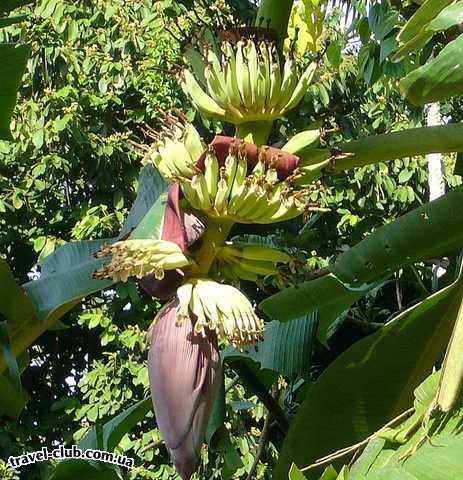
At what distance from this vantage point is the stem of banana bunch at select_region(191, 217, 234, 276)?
0.59 meters

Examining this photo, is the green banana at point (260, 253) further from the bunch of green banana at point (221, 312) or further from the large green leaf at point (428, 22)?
the large green leaf at point (428, 22)

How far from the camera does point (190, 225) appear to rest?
0.58 metres

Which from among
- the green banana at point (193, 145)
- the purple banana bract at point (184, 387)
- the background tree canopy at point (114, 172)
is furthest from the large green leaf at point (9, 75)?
the background tree canopy at point (114, 172)

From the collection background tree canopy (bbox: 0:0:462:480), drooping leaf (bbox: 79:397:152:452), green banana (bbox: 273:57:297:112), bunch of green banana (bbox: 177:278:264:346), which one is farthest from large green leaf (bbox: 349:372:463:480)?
background tree canopy (bbox: 0:0:462:480)

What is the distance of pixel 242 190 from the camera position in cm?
56

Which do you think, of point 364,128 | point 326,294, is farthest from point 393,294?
point 326,294

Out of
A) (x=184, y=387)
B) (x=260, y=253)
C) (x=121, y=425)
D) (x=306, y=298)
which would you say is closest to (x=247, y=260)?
(x=260, y=253)

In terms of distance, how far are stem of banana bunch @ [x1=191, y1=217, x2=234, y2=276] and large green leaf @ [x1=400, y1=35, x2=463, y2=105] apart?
0.16m

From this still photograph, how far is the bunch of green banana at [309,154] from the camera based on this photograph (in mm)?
592

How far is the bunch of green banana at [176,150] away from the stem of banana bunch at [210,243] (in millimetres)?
43

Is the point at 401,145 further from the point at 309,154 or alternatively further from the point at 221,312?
the point at 221,312

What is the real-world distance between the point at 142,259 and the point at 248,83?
144mm

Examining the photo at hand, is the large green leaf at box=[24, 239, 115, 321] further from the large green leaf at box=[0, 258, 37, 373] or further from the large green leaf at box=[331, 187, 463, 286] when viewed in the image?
the large green leaf at box=[331, 187, 463, 286]

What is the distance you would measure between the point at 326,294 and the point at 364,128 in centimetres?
182
